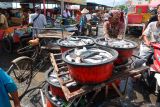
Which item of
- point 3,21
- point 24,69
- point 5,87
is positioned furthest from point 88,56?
point 3,21

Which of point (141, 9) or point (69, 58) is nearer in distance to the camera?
point (69, 58)

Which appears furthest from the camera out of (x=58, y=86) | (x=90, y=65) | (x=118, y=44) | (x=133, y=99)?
(x=133, y=99)

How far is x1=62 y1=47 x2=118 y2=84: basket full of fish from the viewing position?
2924mm

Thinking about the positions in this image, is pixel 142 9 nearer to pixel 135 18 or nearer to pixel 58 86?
pixel 135 18

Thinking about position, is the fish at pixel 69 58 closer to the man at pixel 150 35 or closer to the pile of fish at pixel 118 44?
the pile of fish at pixel 118 44

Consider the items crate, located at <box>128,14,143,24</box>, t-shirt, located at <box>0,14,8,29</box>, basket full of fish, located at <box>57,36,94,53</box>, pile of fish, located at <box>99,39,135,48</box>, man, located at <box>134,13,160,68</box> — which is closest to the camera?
pile of fish, located at <box>99,39,135,48</box>

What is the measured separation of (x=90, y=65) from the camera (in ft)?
9.44

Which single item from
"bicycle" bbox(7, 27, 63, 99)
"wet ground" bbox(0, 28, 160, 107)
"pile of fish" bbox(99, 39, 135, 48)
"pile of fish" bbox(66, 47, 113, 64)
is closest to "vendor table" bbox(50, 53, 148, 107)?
"pile of fish" bbox(66, 47, 113, 64)

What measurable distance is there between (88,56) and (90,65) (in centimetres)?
42

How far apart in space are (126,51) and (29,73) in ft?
8.71

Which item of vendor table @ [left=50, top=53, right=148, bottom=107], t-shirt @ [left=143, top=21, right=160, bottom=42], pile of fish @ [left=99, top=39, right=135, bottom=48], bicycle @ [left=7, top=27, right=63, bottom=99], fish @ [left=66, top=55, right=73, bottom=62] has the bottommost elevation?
bicycle @ [left=7, top=27, right=63, bottom=99]

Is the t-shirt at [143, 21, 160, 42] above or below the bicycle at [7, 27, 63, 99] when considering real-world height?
above

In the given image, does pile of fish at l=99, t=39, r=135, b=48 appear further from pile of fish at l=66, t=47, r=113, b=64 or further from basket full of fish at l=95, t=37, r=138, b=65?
pile of fish at l=66, t=47, r=113, b=64

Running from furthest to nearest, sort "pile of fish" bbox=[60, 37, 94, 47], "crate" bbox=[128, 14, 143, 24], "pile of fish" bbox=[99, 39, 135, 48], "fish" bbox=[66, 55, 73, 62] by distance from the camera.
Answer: "crate" bbox=[128, 14, 143, 24]
"pile of fish" bbox=[60, 37, 94, 47]
"pile of fish" bbox=[99, 39, 135, 48]
"fish" bbox=[66, 55, 73, 62]
